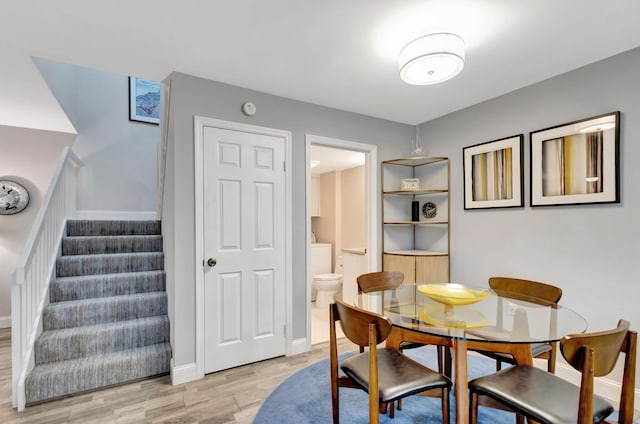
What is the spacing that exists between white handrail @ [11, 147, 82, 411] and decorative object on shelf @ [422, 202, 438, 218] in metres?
3.57

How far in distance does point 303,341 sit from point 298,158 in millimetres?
1738

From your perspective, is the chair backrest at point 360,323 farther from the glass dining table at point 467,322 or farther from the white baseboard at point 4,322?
the white baseboard at point 4,322

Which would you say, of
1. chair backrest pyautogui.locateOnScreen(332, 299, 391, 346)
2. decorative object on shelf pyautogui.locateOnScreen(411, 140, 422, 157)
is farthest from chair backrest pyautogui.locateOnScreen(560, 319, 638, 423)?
decorative object on shelf pyautogui.locateOnScreen(411, 140, 422, 157)

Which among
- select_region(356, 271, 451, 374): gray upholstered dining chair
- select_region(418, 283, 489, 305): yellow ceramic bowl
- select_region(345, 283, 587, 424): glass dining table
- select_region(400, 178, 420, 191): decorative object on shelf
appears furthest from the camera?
select_region(400, 178, 420, 191): decorative object on shelf

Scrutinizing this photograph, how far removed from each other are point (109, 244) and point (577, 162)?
4.33 meters

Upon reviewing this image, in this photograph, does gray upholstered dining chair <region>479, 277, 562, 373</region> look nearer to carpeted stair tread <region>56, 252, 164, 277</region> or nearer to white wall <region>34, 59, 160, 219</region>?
carpeted stair tread <region>56, 252, 164, 277</region>

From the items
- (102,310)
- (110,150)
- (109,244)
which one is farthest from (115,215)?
(102,310)

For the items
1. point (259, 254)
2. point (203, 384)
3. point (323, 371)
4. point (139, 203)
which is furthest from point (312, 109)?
point (139, 203)

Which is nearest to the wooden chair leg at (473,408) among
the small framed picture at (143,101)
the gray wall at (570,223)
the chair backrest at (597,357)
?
the chair backrest at (597,357)

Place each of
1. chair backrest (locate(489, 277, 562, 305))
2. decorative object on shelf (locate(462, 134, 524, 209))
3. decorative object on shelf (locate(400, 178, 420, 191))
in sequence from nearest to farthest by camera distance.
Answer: chair backrest (locate(489, 277, 562, 305))
decorative object on shelf (locate(462, 134, 524, 209))
decorative object on shelf (locate(400, 178, 420, 191))

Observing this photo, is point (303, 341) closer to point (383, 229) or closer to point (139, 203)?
point (383, 229)

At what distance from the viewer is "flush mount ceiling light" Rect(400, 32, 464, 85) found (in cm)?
176

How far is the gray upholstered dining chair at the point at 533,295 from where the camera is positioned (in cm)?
181

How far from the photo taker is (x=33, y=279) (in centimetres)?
224
